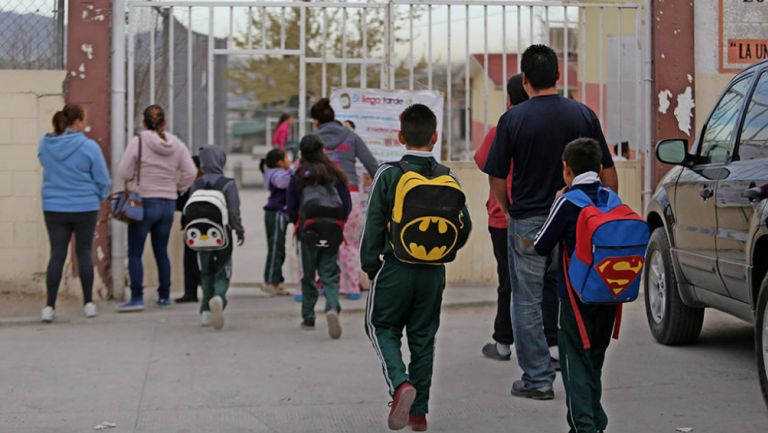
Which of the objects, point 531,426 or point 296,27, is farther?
point 296,27

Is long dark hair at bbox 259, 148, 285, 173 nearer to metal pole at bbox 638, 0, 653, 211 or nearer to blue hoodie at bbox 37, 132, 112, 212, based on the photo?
blue hoodie at bbox 37, 132, 112, 212

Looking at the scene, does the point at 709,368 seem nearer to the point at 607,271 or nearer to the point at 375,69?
the point at 607,271

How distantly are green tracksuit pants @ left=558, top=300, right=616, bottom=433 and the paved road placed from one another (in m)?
0.63

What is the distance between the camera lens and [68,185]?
9062 mm

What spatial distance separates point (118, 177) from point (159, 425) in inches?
171

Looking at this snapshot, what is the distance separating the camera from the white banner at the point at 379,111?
34.2ft

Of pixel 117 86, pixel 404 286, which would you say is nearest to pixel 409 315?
pixel 404 286

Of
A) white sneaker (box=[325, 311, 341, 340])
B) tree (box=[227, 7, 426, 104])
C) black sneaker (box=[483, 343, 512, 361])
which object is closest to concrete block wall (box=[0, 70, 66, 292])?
white sneaker (box=[325, 311, 341, 340])

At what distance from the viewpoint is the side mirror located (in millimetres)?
7195

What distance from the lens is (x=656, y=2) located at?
10.5 meters

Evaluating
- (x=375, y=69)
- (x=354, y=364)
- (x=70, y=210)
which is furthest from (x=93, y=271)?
(x=375, y=69)

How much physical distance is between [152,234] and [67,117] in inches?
54.0

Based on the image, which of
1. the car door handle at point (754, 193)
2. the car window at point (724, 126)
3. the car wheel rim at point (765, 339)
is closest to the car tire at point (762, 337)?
the car wheel rim at point (765, 339)

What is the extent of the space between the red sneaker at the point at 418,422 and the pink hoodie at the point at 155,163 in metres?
4.69
